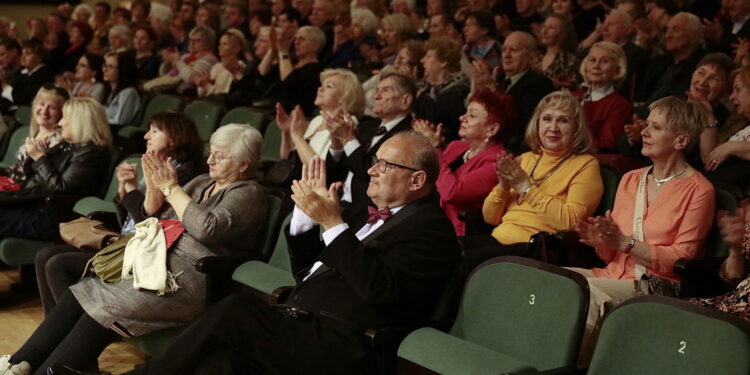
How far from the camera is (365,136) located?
176 inches

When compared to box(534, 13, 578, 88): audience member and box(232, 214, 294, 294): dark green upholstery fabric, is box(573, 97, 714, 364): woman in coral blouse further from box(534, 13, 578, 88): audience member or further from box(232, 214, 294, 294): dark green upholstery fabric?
box(534, 13, 578, 88): audience member

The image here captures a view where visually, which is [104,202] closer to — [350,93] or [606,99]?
[350,93]

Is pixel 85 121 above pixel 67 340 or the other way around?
above

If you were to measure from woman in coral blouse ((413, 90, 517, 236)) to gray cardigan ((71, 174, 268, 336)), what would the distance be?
81cm

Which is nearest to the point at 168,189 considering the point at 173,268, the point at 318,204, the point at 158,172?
the point at 158,172

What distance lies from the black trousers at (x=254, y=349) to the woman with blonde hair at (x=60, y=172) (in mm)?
1955

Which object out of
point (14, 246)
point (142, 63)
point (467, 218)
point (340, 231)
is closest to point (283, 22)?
point (142, 63)

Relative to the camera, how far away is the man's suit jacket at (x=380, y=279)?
2584 mm

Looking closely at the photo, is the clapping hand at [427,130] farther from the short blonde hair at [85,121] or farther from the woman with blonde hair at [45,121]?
the woman with blonde hair at [45,121]

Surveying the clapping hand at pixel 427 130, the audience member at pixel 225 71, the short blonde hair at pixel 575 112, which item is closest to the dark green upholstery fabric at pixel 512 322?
the short blonde hair at pixel 575 112

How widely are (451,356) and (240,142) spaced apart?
1508mm

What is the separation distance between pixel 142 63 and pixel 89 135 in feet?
12.2

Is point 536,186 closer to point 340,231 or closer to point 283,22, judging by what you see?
point 340,231

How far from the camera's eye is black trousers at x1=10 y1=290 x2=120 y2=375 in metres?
3.16
